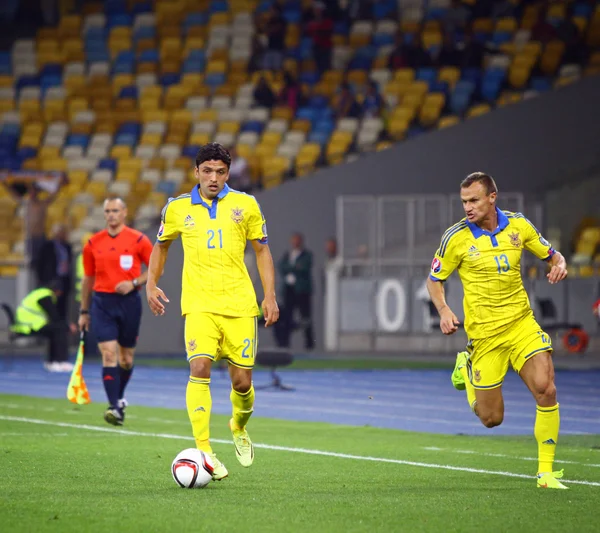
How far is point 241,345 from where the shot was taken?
913cm

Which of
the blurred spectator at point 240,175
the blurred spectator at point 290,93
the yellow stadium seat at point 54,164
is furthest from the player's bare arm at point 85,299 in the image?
the yellow stadium seat at point 54,164

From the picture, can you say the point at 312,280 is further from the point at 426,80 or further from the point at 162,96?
the point at 162,96

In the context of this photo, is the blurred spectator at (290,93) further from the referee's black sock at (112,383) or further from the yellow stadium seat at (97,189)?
the referee's black sock at (112,383)

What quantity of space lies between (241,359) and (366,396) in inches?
383

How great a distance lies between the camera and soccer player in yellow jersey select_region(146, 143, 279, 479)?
898cm

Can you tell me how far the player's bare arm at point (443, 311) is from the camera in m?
8.84

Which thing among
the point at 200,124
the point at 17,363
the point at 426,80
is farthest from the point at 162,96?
the point at 17,363

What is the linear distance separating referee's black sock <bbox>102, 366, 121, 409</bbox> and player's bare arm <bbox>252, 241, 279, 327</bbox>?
4.71 m

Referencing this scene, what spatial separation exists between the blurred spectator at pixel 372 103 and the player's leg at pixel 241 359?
21.1m

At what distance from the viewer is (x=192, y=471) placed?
8.61m

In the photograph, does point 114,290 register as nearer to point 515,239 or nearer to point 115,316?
point 115,316

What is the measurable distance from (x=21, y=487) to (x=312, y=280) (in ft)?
61.1

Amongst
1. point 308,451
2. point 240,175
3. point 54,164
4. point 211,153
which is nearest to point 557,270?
point 211,153

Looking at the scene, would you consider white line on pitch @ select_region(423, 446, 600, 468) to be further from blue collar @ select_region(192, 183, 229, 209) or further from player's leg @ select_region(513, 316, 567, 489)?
blue collar @ select_region(192, 183, 229, 209)
